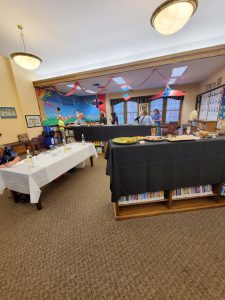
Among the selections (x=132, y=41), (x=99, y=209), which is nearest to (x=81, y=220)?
(x=99, y=209)

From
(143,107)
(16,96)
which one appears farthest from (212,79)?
(16,96)

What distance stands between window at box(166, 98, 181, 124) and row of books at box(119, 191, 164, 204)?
282 inches

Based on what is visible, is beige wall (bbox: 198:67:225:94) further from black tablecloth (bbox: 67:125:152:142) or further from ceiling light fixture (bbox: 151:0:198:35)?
ceiling light fixture (bbox: 151:0:198:35)

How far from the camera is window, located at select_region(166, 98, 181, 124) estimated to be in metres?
7.52

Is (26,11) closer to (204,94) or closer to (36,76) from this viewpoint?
(36,76)

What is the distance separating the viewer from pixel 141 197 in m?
1.78

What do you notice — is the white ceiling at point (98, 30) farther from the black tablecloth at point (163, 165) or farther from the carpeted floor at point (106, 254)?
the carpeted floor at point (106, 254)

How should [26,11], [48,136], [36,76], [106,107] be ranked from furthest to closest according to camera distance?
[106,107] → [48,136] → [36,76] → [26,11]

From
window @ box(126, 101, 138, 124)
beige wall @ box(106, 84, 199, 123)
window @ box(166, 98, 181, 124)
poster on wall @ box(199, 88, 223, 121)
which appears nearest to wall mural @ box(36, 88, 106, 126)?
window @ box(126, 101, 138, 124)

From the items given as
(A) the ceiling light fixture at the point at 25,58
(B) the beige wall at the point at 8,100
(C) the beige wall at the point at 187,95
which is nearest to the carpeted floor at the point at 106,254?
(A) the ceiling light fixture at the point at 25,58

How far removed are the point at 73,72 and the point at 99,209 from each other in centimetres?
510

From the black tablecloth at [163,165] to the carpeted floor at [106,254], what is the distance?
17.8 inches

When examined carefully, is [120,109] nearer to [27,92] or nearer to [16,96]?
[27,92]

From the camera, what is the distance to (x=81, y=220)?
68.7 inches
